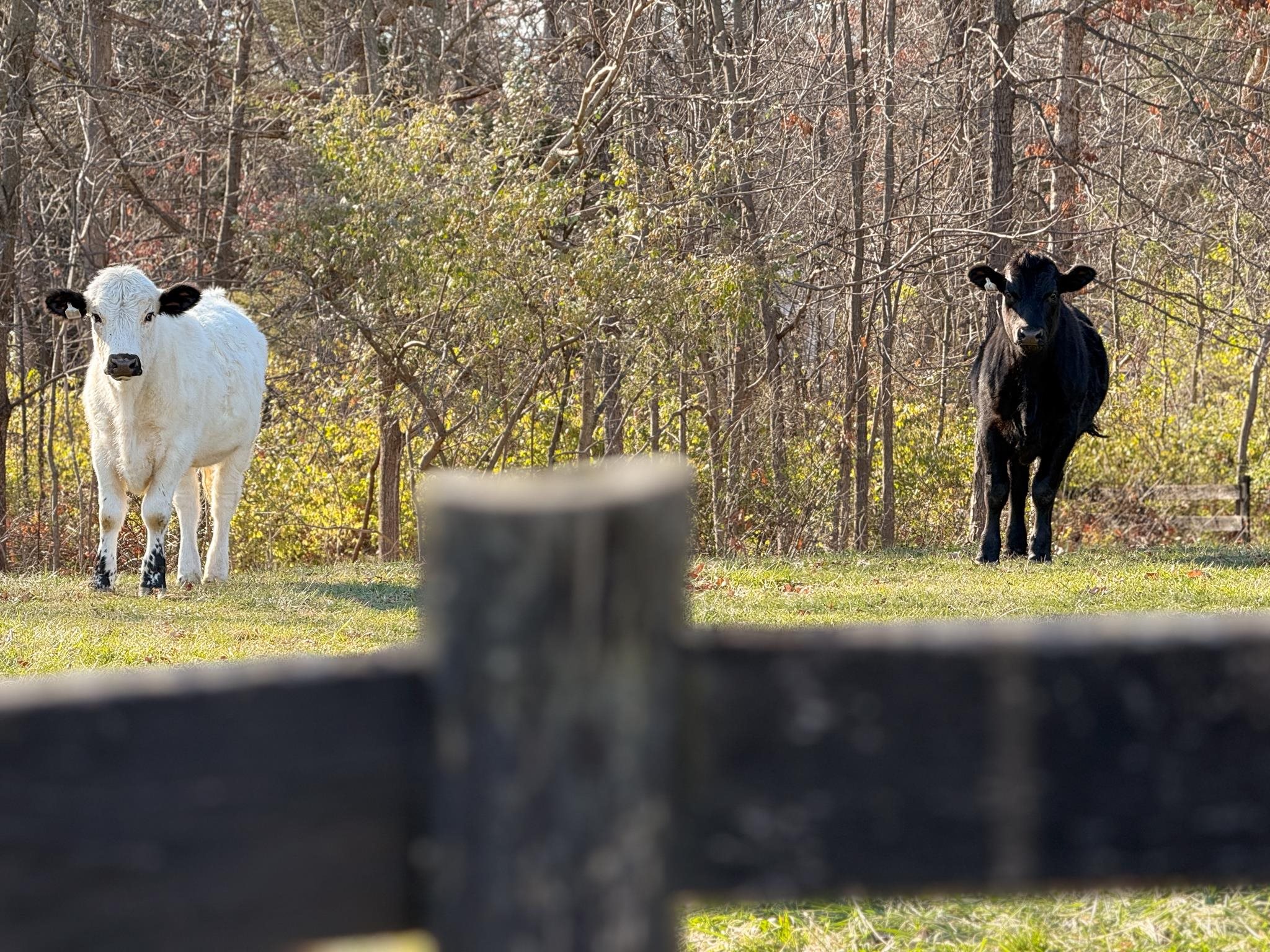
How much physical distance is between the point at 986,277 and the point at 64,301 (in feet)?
24.4

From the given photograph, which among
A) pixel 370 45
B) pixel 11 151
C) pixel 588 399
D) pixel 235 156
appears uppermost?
pixel 370 45

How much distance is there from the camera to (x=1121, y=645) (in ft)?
4.85

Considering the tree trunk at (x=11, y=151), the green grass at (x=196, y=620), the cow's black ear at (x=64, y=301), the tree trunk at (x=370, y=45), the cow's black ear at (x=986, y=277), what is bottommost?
the green grass at (x=196, y=620)

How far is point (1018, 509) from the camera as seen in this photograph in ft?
44.4

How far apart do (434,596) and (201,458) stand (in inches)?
466

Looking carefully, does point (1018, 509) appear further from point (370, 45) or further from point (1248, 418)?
point (370, 45)

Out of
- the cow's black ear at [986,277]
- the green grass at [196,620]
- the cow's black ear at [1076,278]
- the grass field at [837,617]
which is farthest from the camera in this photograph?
the cow's black ear at [1076,278]

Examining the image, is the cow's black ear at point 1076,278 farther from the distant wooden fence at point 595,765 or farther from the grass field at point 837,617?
the distant wooden fence at point 595,765

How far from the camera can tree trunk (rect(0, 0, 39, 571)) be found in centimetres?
1560

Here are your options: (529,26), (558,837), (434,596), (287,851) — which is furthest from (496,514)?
(529,26)

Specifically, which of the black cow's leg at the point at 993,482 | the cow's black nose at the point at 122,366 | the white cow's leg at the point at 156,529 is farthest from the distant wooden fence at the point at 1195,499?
the cow's black nose at the point at 122,366

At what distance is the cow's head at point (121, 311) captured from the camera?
10516 mm

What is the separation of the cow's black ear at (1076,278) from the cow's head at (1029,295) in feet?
1.01

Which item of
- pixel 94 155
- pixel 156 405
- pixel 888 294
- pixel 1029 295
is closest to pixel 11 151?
pixel 94 155
